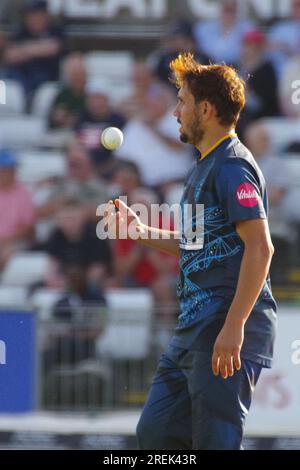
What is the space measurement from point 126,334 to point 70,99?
7.09 feet

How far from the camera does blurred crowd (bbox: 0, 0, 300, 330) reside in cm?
831

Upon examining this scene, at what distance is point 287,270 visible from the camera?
8266 mm

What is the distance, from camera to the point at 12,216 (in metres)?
8.54

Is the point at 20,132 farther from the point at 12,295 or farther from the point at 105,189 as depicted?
the point at 12,295

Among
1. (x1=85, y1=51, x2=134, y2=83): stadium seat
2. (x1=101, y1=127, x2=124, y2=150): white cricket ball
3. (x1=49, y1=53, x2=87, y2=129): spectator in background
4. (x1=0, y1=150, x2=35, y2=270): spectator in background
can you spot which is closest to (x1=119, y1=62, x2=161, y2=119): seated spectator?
(x1=85, y1=51, x2=134, y2=83): stadium seat

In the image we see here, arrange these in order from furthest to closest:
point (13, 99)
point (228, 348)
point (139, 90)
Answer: point (13, 99) → point (139, 90) → point (228, 348)

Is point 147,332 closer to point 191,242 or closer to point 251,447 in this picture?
point 251,447

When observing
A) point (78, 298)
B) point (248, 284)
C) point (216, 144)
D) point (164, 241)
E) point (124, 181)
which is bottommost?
point (248, 284)

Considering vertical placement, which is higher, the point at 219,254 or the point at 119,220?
the point at 119,220

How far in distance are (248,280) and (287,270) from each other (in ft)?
13.6

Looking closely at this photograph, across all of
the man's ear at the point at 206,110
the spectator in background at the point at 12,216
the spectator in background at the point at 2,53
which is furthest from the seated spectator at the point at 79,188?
the man's ear at the point at 206,110

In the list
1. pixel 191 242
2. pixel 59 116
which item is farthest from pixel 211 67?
pixel 59 116

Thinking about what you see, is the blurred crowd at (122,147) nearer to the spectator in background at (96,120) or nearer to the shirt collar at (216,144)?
the spectator in background at (96,120)

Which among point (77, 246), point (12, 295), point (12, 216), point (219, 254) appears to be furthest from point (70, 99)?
point (219, 254)
